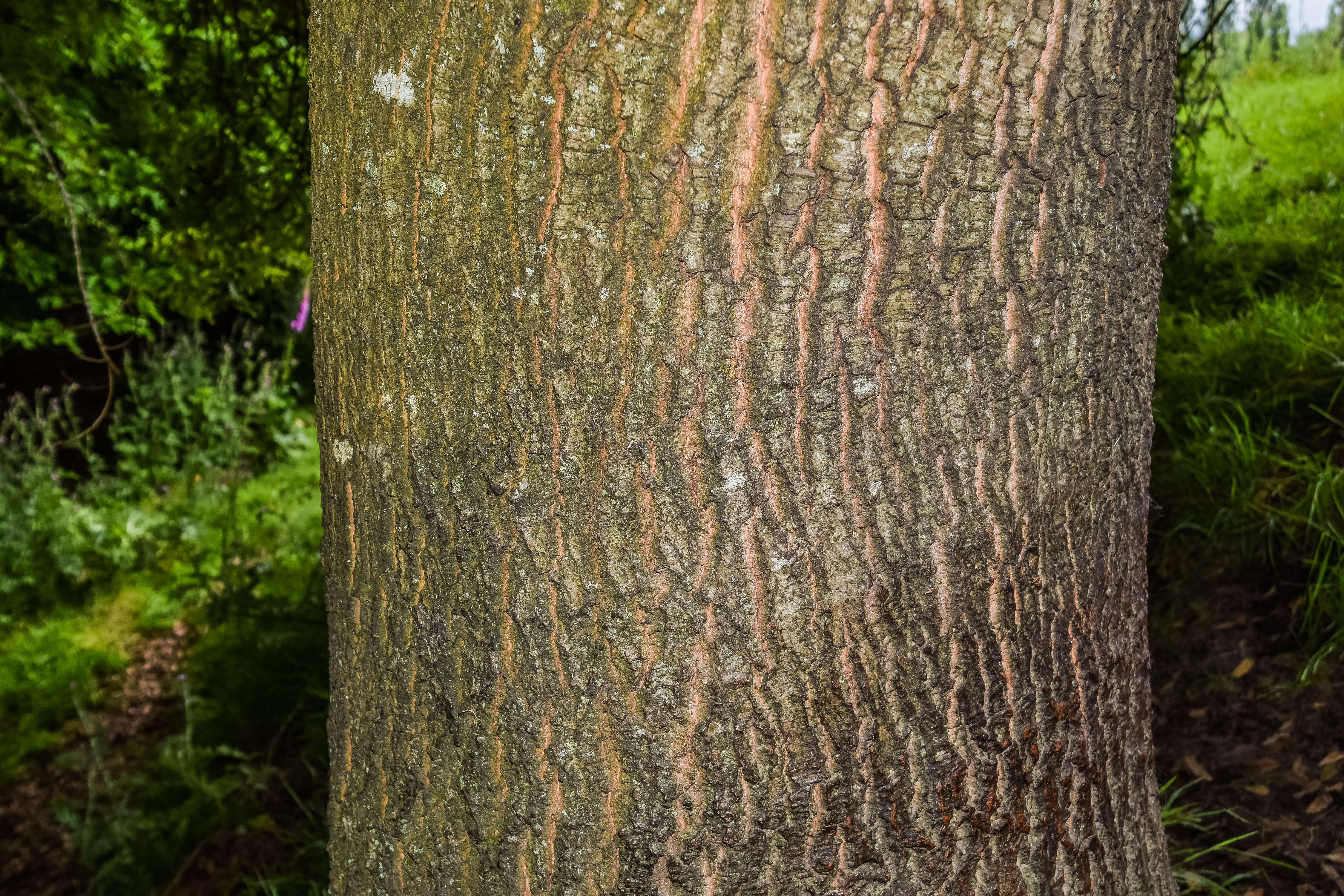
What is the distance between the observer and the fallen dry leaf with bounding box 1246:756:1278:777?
2074 mm

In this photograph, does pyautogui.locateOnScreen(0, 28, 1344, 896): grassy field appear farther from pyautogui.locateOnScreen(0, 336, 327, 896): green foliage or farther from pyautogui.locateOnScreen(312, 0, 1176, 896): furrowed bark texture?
pyautogui.locateOnScreen(312, 0, 1176, 896): furrowed bark texture

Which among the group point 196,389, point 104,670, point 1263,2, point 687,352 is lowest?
point 104,670

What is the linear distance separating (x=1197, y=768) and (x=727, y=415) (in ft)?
6.34

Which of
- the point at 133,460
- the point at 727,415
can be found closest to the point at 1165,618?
the point at 727,415

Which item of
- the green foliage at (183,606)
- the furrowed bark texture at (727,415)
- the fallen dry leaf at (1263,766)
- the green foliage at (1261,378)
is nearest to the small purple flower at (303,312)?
the green foliage at (183,606)

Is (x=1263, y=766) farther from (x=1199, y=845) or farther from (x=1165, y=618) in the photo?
(x=1165, y=618)

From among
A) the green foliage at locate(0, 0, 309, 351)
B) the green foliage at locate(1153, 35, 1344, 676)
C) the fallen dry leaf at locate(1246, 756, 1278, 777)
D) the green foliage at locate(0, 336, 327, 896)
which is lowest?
the green foliage at locate(0, 336, 327, 896)

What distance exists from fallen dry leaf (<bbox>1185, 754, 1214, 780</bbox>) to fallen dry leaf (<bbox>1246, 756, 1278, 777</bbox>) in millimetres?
87

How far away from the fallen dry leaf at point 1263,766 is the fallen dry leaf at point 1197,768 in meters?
0.09

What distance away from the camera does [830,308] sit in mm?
958

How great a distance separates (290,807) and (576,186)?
107 inches

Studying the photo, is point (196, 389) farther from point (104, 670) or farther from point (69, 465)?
point (104, 670)

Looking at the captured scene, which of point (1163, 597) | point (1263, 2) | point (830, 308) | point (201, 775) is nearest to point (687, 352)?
point (830, 308)

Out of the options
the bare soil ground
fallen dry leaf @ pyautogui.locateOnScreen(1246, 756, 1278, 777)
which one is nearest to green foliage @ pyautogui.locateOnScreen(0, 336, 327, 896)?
the bare soil ground
